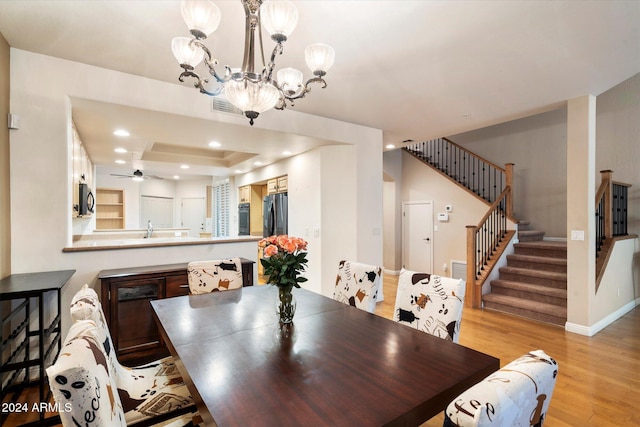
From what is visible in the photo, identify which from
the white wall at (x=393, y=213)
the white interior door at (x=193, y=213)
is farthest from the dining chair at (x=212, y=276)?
the white interior door at (x=193, y=213)

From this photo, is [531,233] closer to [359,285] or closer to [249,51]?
[359,285]

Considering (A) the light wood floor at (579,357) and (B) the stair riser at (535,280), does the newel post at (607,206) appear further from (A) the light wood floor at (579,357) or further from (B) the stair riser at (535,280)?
(A) the light wood floor at (579,357)

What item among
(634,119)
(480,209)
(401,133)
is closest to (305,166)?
(401,133)

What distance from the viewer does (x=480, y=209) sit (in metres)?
5.73

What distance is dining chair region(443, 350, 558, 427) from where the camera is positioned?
60cm

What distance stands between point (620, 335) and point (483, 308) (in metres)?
1.42

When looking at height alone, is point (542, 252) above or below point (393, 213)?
below

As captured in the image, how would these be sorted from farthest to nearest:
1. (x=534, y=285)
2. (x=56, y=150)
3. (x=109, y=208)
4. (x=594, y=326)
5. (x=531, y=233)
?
1. (x=109, y=208)
2. (x=531, y=233)
3. (x=534, y=285)
4. (x=594, y=326)
5. (x=56, y=150)

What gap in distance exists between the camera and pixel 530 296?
423 cm

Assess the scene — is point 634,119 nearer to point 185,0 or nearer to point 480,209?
point 480,209

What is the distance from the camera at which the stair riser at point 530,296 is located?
3.93m

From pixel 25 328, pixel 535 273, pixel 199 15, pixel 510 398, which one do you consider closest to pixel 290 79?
pixel 199 15

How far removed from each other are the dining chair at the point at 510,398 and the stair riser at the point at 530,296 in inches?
160

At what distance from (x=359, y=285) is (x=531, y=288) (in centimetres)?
329
